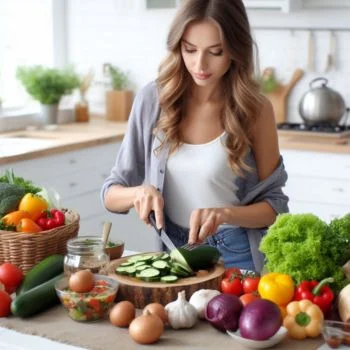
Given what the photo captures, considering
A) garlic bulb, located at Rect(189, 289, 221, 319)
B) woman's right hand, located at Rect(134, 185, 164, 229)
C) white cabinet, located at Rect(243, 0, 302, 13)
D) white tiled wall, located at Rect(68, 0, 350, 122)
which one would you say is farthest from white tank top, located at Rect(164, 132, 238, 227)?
white tiled wall, located at Rect(68, 0, 350, 122)

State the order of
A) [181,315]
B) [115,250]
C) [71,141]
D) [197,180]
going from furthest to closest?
[71,141]
[197,180]
[115,250]
[181,315]

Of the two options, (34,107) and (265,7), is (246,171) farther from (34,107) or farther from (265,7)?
(34,107)

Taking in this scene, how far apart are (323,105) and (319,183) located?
0.44 meters

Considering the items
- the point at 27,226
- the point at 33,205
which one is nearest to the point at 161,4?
the point at 33,205

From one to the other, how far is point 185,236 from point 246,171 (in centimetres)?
27

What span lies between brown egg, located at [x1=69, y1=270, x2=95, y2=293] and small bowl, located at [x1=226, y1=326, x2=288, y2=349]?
0.35 m

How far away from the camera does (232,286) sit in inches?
75.8

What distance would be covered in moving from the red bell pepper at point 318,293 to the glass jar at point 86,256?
1.60 feet

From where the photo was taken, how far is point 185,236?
2.47 meters

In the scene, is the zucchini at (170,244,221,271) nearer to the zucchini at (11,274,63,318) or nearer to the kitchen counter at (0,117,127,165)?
the zucchini at (11,274,63,318)

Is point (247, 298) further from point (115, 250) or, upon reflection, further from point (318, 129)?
point (318, 129)

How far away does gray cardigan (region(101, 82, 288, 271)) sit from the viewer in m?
2.48

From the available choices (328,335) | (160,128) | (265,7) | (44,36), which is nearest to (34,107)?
(44,36)

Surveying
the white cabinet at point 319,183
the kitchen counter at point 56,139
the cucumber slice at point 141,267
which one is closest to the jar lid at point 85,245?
the cucumber slice at point 141,267
